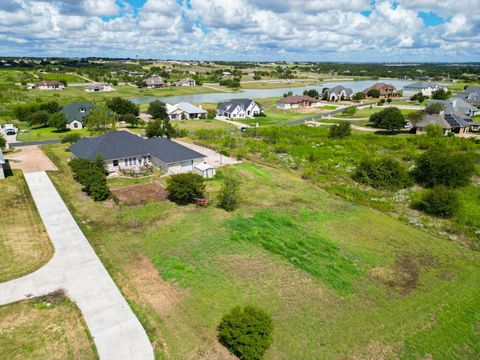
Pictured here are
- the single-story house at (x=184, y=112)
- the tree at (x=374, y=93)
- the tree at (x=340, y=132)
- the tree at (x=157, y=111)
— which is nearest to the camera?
the tree at (x=340, y=132)

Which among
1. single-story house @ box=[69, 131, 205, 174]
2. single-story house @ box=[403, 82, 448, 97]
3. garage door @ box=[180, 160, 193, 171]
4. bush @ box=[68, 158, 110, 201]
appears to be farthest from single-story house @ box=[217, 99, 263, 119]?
single-story house @ box=[403, 82, 448, 97]

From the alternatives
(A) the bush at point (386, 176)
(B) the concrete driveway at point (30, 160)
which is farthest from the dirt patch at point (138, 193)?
(A) the bush at point (386, 176)

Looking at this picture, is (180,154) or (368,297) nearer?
(368,297)

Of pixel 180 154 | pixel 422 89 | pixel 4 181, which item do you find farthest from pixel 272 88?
pixel 4 181

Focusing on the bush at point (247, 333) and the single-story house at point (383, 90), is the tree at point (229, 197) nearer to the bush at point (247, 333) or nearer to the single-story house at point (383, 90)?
the bush at point (247, 333)

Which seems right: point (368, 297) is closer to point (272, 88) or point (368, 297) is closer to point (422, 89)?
point (422, 89)

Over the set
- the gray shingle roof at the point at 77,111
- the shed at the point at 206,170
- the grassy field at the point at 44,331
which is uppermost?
the gray shingle roof at the point at 77,111

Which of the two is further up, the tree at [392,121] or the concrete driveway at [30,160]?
the tree at [392,121]
